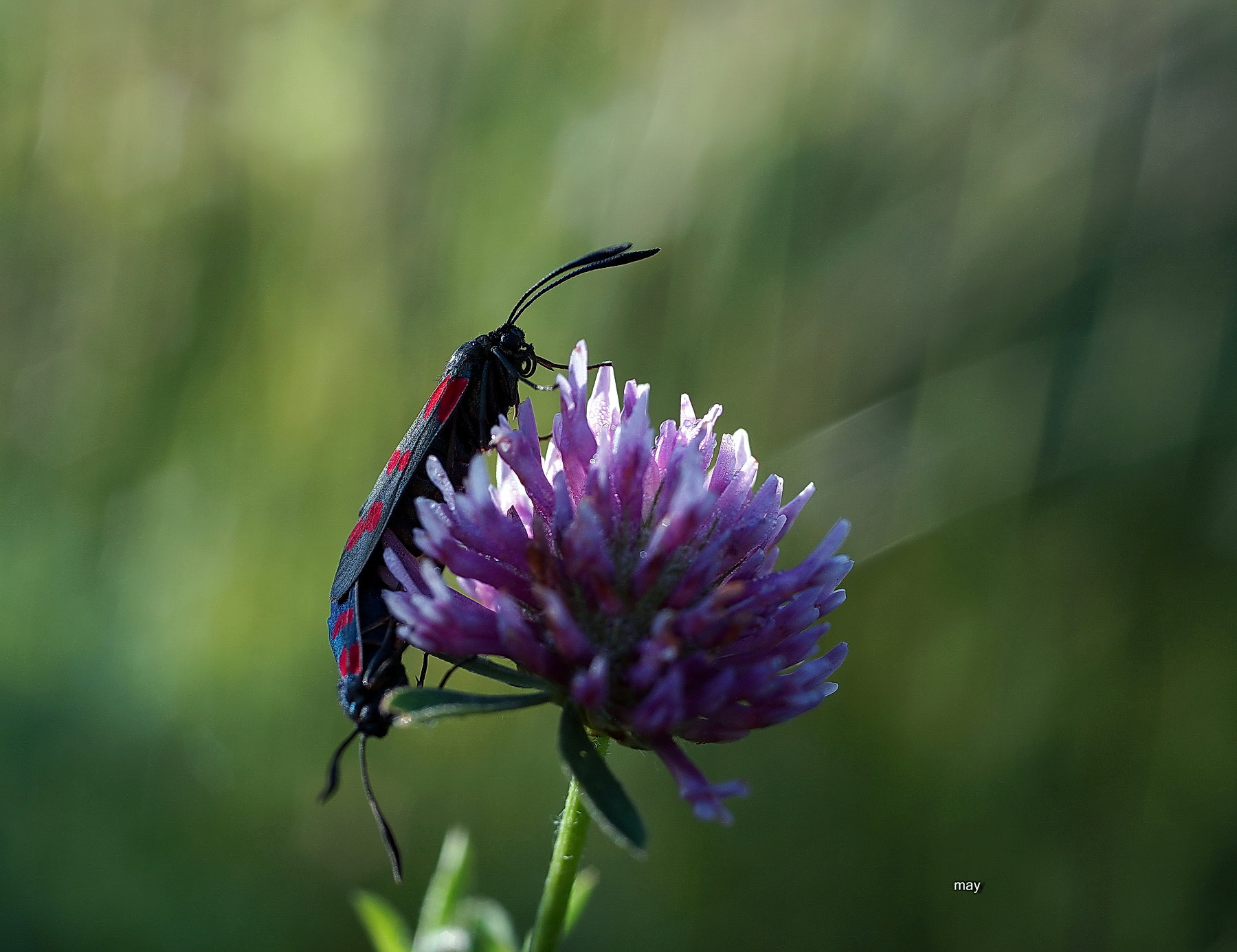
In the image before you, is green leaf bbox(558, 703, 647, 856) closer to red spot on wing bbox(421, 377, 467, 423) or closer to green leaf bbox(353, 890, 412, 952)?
red spot on wing bbox(421, 377, 467, 423)

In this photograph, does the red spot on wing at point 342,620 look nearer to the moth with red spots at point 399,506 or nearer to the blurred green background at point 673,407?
the moth with red spots at point 399,506

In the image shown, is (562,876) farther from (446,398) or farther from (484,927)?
(446,398)

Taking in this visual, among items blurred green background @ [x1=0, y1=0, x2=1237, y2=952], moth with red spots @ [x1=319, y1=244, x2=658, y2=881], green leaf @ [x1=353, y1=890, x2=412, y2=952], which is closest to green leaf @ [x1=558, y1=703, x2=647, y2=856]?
moth with red spots @ [x1=319, y1=244, x2=658, y2=881]

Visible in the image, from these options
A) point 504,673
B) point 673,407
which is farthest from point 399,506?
point 673,407

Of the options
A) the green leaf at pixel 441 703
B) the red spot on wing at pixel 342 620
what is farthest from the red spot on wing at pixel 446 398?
the green leaf at pixel 441 703

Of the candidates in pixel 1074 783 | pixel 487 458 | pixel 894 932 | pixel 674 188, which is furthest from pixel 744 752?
pixel 674 188

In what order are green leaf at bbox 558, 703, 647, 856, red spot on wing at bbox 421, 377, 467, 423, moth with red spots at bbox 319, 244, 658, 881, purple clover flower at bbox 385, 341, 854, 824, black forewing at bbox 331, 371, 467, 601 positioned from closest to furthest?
1. green leaf at bbox 558, 703, 647, 856
2. purple clover flower at bbox 385, 341, 854, 824
3. moth with red spots at bbox 319, 244, 658, 881
4. black forewing at bbox 331, 371, 467, 601
5. red spot on wing at bbox 421, 377, 467, 423
